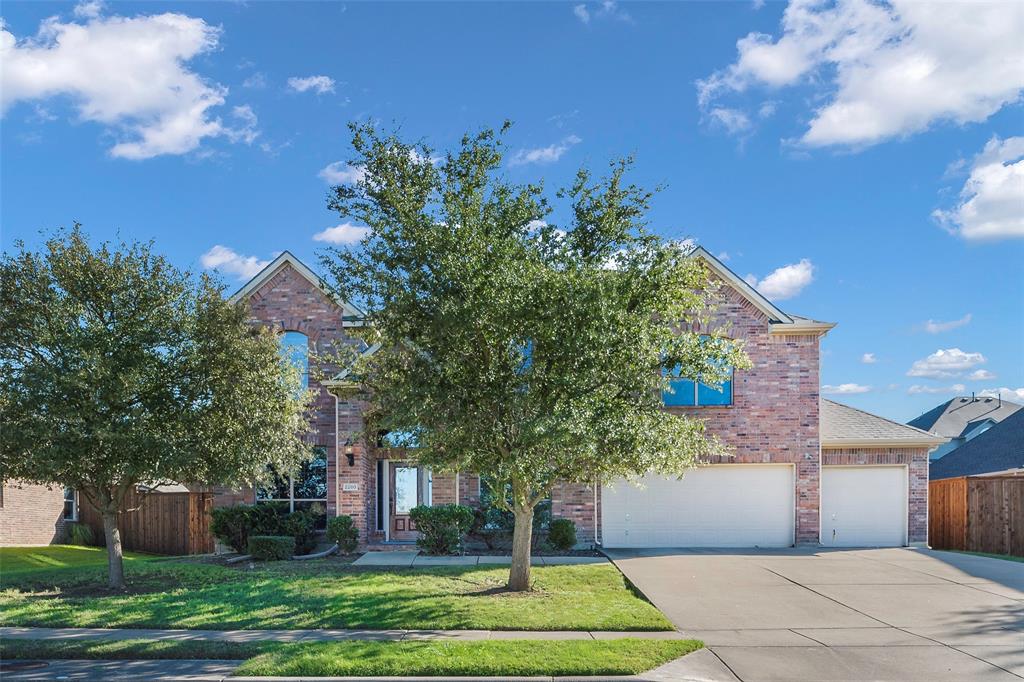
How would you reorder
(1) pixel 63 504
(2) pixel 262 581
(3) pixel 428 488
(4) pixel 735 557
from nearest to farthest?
(2) pixel 262 581 → (4) pixel 735 557 → (3) pixel 428 488 → (1) pixel 63 504

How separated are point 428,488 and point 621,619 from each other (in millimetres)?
10173

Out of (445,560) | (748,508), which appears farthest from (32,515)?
(748,508)

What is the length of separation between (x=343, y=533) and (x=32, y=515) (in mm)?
12012

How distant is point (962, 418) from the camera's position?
39031mm

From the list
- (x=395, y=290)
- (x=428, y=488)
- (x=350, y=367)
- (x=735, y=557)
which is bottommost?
(x=735, y=557)

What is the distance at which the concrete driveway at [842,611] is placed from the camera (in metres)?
9.11

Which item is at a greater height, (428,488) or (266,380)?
(266,380)

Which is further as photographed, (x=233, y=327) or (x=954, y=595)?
(x=233, y=327)

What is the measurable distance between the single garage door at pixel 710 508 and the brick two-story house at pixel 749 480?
26mm

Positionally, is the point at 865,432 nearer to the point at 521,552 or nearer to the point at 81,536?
the point at 521,552

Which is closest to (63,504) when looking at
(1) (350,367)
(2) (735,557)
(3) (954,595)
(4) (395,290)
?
(1) (350,367)

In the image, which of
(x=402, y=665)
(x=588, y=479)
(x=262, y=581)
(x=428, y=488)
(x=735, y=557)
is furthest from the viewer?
(x=428, y=488)

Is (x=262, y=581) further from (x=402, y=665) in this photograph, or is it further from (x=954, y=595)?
(x=954, y=595)

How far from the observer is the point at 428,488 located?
20.6 metres
